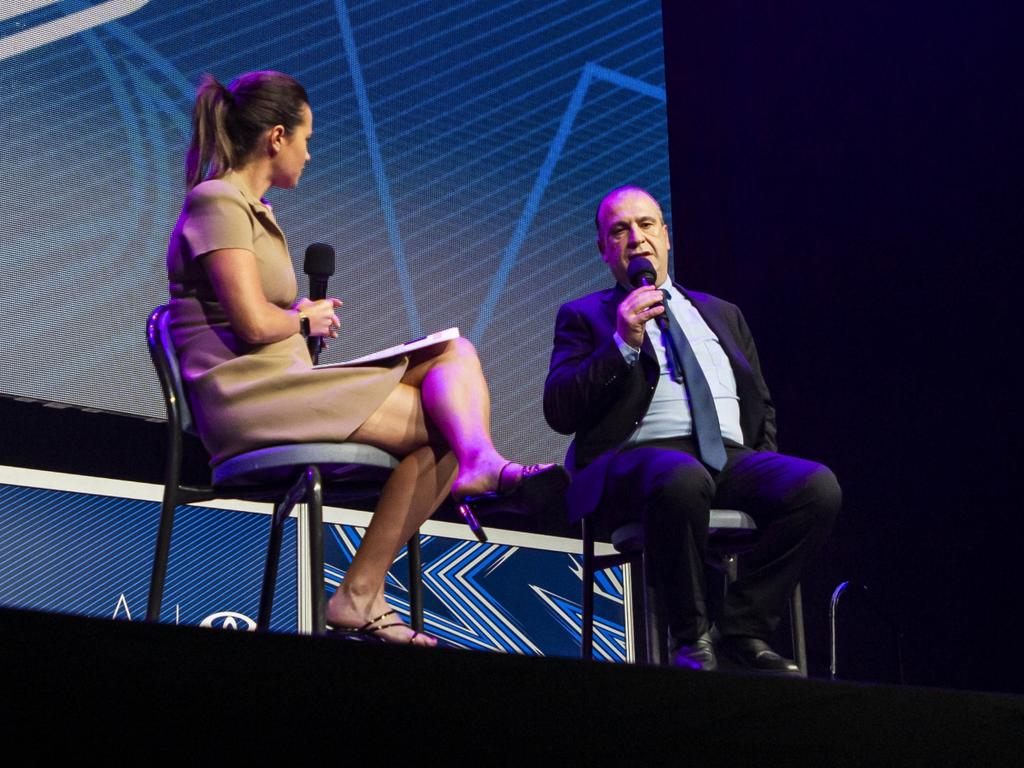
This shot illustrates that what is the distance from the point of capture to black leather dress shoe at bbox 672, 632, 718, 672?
7.48ft

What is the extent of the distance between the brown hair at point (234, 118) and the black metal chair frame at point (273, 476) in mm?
315

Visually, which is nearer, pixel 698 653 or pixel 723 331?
pixel 698 653

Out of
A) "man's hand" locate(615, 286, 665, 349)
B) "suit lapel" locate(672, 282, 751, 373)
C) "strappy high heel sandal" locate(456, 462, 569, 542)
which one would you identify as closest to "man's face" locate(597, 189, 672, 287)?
"suit lapel" locate(672, 282, 751, 373)

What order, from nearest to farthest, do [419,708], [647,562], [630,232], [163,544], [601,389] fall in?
[419,708]
[163,544]
[647,562]
[601,389]
[630,232]

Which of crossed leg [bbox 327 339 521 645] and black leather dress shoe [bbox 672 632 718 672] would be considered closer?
crossed leg [bbox 327 339 521 645]

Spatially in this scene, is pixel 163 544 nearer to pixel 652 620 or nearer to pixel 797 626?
pixel 652 620

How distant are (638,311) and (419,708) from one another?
1.83 metres

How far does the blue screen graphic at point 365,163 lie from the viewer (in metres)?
2.78

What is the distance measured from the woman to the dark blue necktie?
59 centimetres

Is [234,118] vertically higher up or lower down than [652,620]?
higher up

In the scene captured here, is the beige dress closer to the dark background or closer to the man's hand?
the man's hand

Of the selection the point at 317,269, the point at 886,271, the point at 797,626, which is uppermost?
the point at 886,271

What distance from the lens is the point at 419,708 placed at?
0.72 m

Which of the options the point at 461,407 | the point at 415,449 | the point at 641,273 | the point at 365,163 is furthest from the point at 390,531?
the point at 365,163
